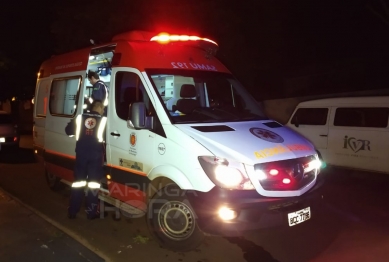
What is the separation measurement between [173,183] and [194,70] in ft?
5.35

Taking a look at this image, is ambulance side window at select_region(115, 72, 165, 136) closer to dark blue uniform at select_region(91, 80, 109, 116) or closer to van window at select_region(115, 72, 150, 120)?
van window at select_region(115, 72, 150, 120)

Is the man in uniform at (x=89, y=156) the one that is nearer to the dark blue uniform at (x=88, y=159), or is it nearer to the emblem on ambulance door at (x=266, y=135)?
the dark blue uniform at (x=88, y=159)

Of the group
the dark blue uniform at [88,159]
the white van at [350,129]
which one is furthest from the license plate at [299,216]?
the white van at [350,129]

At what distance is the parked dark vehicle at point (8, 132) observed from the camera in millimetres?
12133

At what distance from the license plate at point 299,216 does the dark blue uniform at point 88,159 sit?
2682mm

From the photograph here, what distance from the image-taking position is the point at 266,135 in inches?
186

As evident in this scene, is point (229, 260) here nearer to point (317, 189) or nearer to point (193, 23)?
point (317, 189)

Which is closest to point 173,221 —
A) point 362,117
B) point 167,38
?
point 167,38

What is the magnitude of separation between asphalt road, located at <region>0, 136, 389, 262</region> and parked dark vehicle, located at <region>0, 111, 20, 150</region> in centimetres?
522

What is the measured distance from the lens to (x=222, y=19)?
42.2 feet

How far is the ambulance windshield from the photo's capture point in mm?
5086

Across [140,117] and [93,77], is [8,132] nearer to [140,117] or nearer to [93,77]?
[93,77]

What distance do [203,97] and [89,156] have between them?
181 cm

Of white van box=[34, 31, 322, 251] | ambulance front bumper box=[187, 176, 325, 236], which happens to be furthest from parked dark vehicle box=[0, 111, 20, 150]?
ambulance front bumper box=[187, 176, 325, 236]
